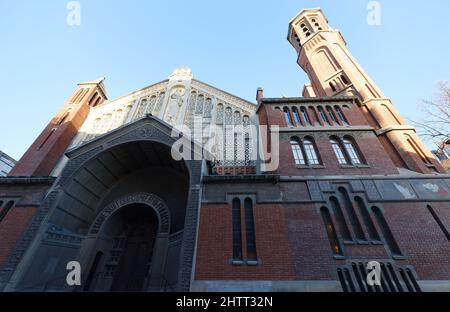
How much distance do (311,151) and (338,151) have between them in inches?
67.3

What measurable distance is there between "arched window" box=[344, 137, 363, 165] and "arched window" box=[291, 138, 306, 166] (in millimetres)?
2790

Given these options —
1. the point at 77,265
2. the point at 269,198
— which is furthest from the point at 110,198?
the point at 269,198

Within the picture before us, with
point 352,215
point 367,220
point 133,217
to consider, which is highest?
point 133,217

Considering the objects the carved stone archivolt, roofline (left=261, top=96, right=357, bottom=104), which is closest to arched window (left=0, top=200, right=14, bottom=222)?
the carved stone archivolt

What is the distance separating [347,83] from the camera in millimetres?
18297

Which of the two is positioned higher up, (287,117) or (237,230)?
(287,117)

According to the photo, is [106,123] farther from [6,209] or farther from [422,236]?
[422,236]

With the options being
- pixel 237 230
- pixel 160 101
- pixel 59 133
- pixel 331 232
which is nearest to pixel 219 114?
pixel 160 101

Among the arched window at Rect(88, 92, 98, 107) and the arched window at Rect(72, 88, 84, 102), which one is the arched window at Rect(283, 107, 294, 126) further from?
the arched window at Rect(72, 88, 84, 102)

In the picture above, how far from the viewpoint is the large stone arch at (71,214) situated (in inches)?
341

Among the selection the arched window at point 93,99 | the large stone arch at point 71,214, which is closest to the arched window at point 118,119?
the large stone arch at point 71,214

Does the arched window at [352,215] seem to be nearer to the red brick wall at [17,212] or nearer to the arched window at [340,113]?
the arched window at [340,113]

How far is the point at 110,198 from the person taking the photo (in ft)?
44.5
